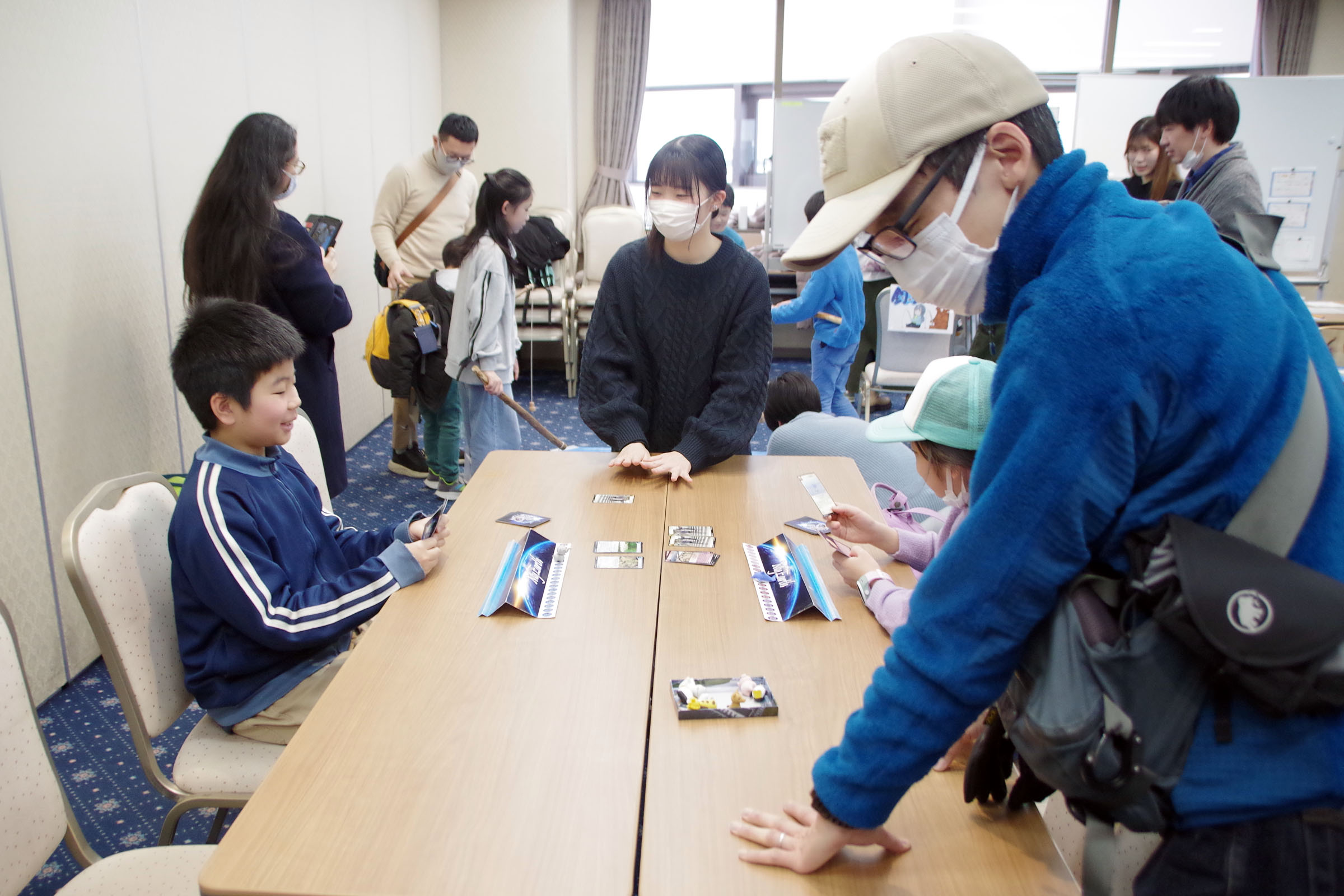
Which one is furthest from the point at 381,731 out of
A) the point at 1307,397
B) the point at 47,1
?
the point at 47,1

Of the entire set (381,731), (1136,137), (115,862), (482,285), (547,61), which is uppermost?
(547,61)

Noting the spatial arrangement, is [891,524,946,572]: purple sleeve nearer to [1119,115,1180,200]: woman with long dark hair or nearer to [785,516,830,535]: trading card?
[785,516,830,535]: trading card

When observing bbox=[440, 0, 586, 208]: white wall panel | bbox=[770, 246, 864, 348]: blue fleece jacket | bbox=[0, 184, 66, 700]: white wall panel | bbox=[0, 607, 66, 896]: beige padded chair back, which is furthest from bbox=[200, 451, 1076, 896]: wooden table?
bbox=[440, 0, 586, 208]: white wall panel

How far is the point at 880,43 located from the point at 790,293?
209cm

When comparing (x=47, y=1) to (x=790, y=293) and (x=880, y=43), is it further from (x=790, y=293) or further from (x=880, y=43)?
(x=880, y=43)

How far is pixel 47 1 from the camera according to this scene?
228 centimetres

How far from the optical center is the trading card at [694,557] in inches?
63.0

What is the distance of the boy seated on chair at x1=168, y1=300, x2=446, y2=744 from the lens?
142 cm

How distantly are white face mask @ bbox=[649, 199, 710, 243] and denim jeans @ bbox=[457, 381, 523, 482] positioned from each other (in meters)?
1.65

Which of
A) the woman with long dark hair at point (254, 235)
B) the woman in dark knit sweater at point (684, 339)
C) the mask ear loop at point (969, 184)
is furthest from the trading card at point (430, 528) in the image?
the woman with long dark hair at point (254, 235)

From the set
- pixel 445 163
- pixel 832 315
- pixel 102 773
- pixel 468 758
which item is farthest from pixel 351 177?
pixel 468 758

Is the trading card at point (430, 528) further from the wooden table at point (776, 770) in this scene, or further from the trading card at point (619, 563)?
the wooden table at point (776, 770)

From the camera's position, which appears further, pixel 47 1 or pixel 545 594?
pixel 47 1

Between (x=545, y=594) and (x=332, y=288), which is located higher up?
(x=332, y=288)
